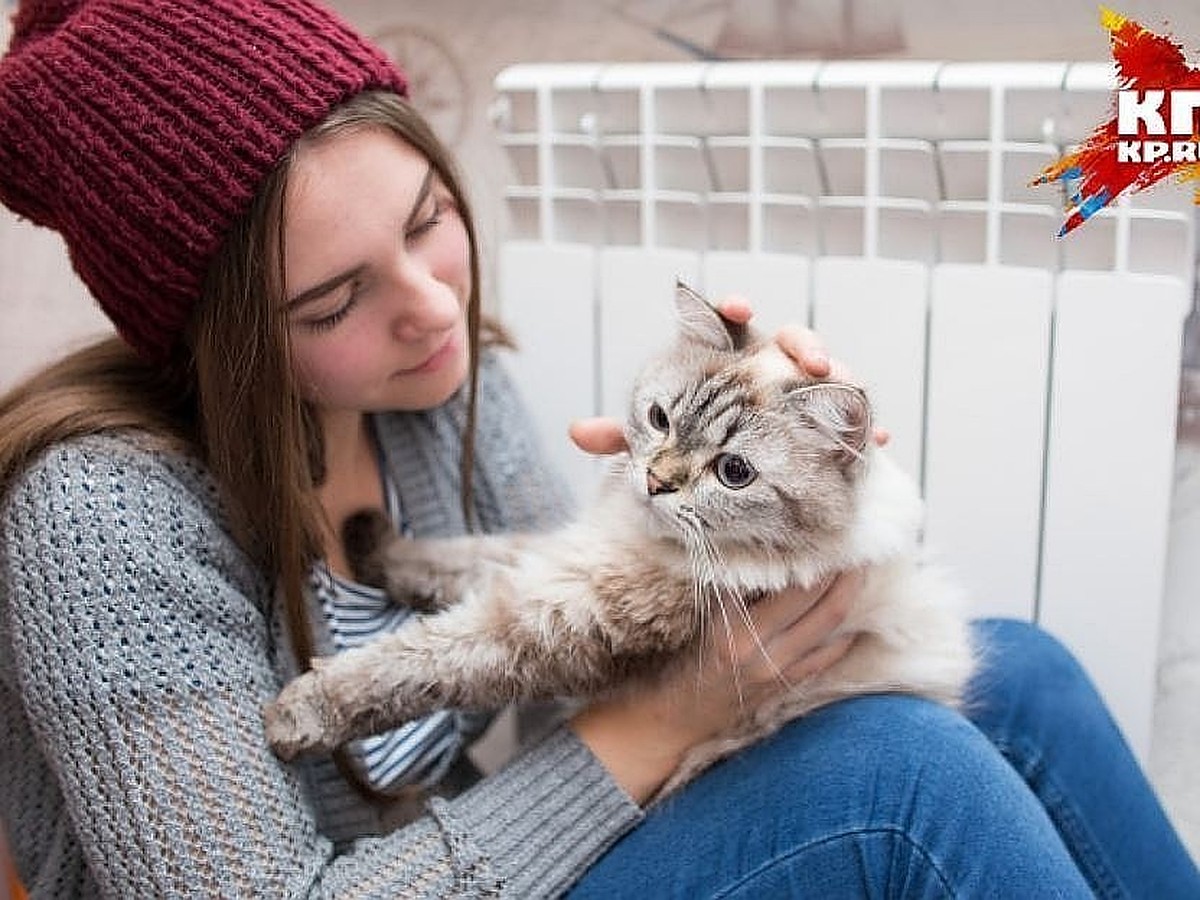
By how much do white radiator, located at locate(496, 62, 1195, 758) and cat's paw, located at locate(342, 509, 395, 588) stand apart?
33 cm

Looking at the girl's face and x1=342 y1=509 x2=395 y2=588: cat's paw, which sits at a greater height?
the girl's face

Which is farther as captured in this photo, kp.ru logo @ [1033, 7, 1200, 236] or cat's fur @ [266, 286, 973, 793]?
kp.ru logo @ [1033, 7, 1200, 236]

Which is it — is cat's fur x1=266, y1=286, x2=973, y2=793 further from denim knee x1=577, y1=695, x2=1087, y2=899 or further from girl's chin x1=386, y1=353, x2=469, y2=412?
girl's chin x1=386, y1=353, x2=469, y2=412

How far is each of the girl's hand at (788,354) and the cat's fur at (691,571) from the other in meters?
0.01

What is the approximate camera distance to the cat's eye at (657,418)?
1.18 m

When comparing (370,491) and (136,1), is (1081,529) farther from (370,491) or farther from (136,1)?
(136,1)

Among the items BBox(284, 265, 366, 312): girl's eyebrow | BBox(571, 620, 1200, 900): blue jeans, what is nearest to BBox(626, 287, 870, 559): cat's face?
BBox(571, 620, 1200, 900): blue jeans

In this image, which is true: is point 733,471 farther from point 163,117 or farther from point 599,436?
point 163,117

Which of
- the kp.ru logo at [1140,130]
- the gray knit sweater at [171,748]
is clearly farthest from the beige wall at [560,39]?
the gray knit sweater at [171,748]

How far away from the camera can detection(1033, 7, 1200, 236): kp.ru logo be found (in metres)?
1.26

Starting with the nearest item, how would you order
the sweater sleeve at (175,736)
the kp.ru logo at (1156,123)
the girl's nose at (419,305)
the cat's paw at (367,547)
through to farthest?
1. the sweater sleeve at (175,736)
2. the girl's nose at (419,305)
3. the kp.ru logo at (1156,123)
4. the cat's paw at (367,547)

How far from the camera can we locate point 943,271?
142 centimetres

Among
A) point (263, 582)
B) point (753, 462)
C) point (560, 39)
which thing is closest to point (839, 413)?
point (753, 462)

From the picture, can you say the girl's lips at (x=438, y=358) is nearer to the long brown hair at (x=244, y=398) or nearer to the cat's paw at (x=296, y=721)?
the long brown hair at (x=244, y=398)
